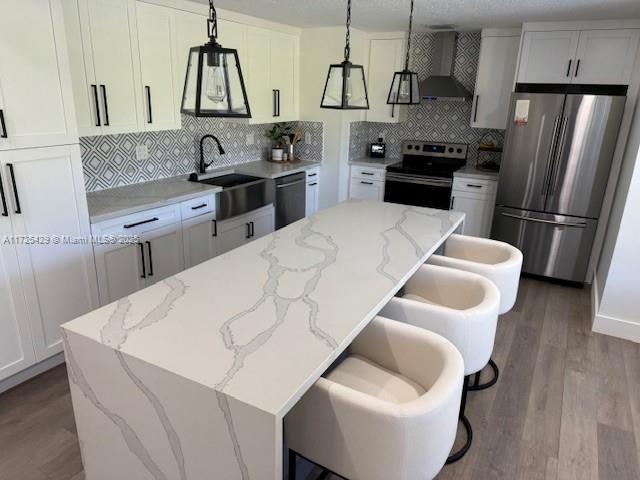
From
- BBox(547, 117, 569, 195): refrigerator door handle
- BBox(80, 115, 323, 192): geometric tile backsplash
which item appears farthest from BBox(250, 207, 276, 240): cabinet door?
BBox(547, 117, 569, 195): refrigerator door handle

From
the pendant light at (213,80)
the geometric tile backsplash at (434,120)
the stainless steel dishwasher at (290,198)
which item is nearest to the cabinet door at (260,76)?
the stainless steel dishwasher at (290,198)

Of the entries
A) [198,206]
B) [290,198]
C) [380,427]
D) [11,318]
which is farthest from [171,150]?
[380,427]

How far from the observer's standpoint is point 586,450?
222 centimetres

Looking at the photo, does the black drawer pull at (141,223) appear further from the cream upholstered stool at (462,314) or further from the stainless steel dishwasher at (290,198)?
the cream upholstered stool at (462,314)

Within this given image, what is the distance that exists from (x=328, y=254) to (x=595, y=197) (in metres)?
2.88

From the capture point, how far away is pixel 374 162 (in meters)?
4.98

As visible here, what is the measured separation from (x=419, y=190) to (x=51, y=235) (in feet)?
11.2

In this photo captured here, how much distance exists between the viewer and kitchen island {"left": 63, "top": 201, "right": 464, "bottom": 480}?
1.22 metres

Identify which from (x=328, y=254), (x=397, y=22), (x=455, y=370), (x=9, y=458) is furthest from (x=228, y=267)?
(x=397, y=22)

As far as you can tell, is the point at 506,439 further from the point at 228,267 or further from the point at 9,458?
the point at 9,458

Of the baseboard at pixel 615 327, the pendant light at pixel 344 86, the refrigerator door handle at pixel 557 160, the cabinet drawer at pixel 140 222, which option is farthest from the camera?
the refrigerator door handle at pixel 557 160

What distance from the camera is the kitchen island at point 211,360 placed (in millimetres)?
1219

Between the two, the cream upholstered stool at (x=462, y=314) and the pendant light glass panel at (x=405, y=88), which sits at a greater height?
the pendant light glass panel at (x=405, y=88)

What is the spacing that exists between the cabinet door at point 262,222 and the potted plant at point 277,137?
33.4 inches
